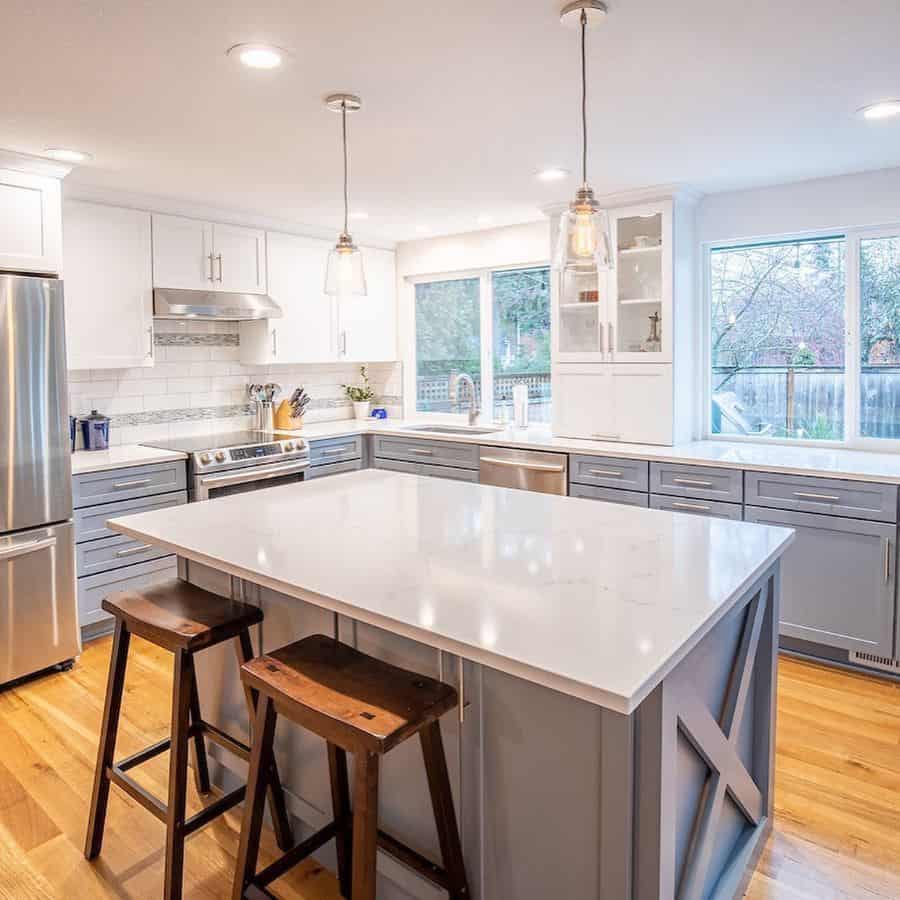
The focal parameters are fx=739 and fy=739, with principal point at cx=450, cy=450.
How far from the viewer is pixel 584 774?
144 centimetres

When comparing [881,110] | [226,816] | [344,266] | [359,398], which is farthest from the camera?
[359,398]

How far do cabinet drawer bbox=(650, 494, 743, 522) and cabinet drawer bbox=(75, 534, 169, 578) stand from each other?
249cm

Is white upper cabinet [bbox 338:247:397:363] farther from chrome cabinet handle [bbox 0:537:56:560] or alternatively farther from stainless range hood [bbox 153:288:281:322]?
chrome cabinet handle [bbox 0:537:56:560]

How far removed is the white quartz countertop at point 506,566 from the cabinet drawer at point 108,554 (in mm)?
1349

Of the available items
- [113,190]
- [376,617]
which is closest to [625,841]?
[376,617]

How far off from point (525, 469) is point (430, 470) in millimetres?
758

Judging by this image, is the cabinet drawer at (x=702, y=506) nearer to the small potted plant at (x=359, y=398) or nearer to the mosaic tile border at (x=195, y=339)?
the small potted plant at (x=359, y=398)

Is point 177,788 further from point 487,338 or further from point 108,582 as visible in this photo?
point 487,338

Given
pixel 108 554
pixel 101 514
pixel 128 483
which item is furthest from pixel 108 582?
pixel 128 483

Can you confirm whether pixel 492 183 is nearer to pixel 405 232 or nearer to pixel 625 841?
pixel 405 232

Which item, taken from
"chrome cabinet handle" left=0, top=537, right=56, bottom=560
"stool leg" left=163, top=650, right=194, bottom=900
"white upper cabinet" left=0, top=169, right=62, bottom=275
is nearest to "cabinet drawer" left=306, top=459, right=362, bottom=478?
"chrome cabinet handle" left=0, top=537, right=56, bottom=560

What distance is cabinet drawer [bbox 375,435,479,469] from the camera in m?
4.59

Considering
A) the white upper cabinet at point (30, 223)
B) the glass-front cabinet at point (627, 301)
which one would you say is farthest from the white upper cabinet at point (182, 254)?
the glass-front cabinet at point (627, 301)

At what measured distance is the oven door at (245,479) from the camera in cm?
398
